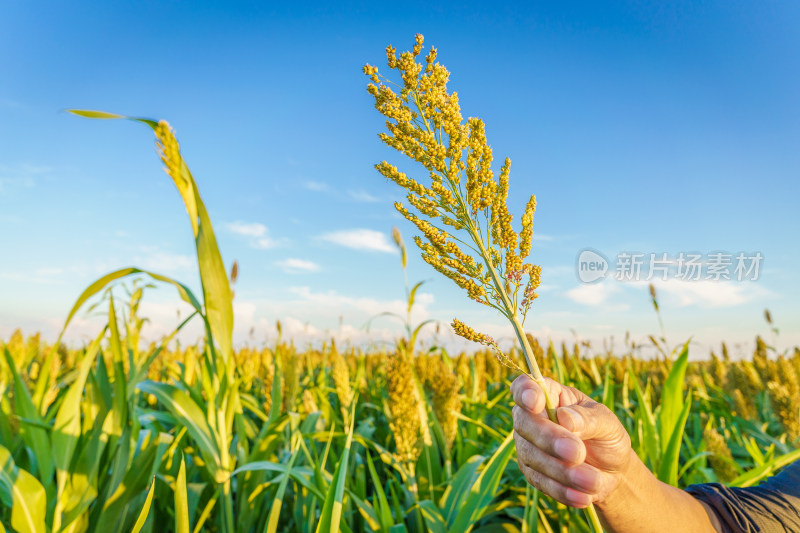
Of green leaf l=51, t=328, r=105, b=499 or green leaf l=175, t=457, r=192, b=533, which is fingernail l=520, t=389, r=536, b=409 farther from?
green leaf l=51, t=328, r=105, b=499

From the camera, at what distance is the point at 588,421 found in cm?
130

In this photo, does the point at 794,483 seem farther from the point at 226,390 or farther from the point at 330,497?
the point at 226,390

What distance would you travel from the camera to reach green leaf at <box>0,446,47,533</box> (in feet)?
6.08

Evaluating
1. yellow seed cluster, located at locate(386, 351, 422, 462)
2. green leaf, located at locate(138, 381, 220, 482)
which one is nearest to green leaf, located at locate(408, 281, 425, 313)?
yellow seed cluster, located at locate(386, 351, 422, 462)

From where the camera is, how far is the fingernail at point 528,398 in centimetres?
124

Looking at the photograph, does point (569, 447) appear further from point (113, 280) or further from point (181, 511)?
point (113, 280)

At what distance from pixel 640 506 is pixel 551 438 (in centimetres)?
65

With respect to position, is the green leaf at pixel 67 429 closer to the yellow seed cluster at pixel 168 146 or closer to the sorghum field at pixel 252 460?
the sorghum field at pixel 252 460

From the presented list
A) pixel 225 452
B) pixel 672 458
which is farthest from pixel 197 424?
pixel 672 458

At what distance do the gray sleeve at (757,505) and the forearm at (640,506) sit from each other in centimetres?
38

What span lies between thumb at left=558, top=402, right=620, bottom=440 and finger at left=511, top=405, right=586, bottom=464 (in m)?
0.03

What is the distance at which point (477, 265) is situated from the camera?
1.25m

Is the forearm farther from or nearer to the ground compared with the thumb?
nearer to the ground

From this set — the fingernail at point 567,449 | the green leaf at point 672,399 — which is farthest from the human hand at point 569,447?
the green leaf at point 672,399
